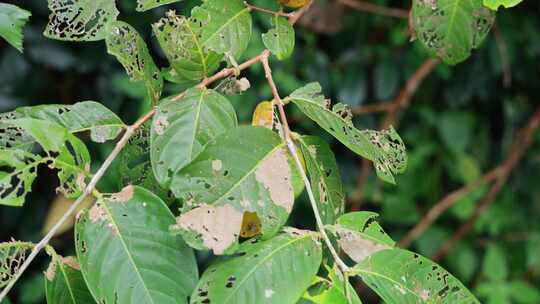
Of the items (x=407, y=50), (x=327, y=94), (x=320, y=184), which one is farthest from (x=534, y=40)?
(x=320, y=184)

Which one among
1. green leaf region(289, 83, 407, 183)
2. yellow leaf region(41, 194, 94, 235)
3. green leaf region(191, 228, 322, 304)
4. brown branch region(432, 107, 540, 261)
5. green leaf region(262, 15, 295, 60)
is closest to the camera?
green leaf region(191, 228, 322, 304)

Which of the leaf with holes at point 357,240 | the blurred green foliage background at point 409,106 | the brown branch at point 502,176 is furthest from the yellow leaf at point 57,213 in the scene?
the leaf with holes at point 357,240

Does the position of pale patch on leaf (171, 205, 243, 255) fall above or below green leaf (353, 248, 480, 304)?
above

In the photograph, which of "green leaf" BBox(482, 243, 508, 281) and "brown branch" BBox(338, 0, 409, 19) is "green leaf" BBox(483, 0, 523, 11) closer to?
"brown branch" BBox(338, 0, 409, 19)

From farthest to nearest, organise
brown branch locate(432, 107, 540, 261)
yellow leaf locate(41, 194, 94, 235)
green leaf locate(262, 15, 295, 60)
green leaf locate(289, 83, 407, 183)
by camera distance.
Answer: brown branch locate(432, 107, 540, 261)
yellow leaf locate(41, 194, 94, 235)
green leaf locate(262, 15, 295, 60)
green leaf locate(289, 83, 407, 183)

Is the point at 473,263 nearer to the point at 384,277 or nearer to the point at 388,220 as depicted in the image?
the point at 388,220

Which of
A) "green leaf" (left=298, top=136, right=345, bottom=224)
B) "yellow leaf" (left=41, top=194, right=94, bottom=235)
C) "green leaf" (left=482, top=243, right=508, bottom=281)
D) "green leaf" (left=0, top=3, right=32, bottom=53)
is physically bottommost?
"green leaf" (left=482, top=243, right=508, bottom=281)

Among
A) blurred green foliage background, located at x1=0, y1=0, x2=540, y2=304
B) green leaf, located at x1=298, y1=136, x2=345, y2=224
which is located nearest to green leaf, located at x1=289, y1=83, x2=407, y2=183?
green leaf, located at x1=298, y1=136, x2=345, y2=224
